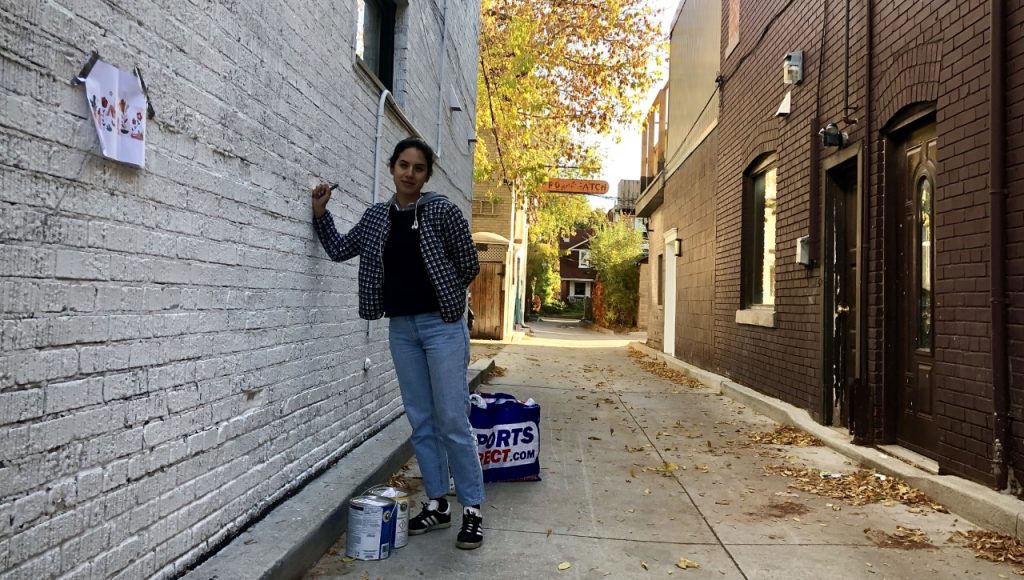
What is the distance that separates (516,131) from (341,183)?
440 inches

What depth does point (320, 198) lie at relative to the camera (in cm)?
368

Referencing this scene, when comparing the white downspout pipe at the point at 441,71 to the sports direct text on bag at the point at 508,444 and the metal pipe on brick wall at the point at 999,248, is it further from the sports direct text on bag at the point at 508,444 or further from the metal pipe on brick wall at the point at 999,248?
the metal pipe on brick wall at the point at 999,248

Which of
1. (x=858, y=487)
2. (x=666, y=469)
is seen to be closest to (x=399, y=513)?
(x=666, y=469)

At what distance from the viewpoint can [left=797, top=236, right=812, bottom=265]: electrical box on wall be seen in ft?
21.0

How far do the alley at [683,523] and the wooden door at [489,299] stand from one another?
11.9m

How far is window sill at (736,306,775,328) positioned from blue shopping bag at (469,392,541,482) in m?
3.93

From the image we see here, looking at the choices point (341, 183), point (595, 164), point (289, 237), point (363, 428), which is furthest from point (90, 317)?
point (595, 164)

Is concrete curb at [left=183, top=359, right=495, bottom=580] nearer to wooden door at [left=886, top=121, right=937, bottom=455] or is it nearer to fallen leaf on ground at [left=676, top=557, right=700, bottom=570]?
fallen leaf on ground at [left=676, top=557, right=700, bottom=570]

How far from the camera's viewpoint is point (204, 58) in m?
2.52

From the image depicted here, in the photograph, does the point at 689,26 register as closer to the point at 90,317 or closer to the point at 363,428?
the point at 363,428

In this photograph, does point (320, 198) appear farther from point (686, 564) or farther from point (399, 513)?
point (686, 564)

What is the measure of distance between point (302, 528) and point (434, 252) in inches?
53.4

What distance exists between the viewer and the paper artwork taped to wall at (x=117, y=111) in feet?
6.33

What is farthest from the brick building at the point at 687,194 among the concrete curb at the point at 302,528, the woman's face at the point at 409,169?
the woman's face at the point at 409,169
